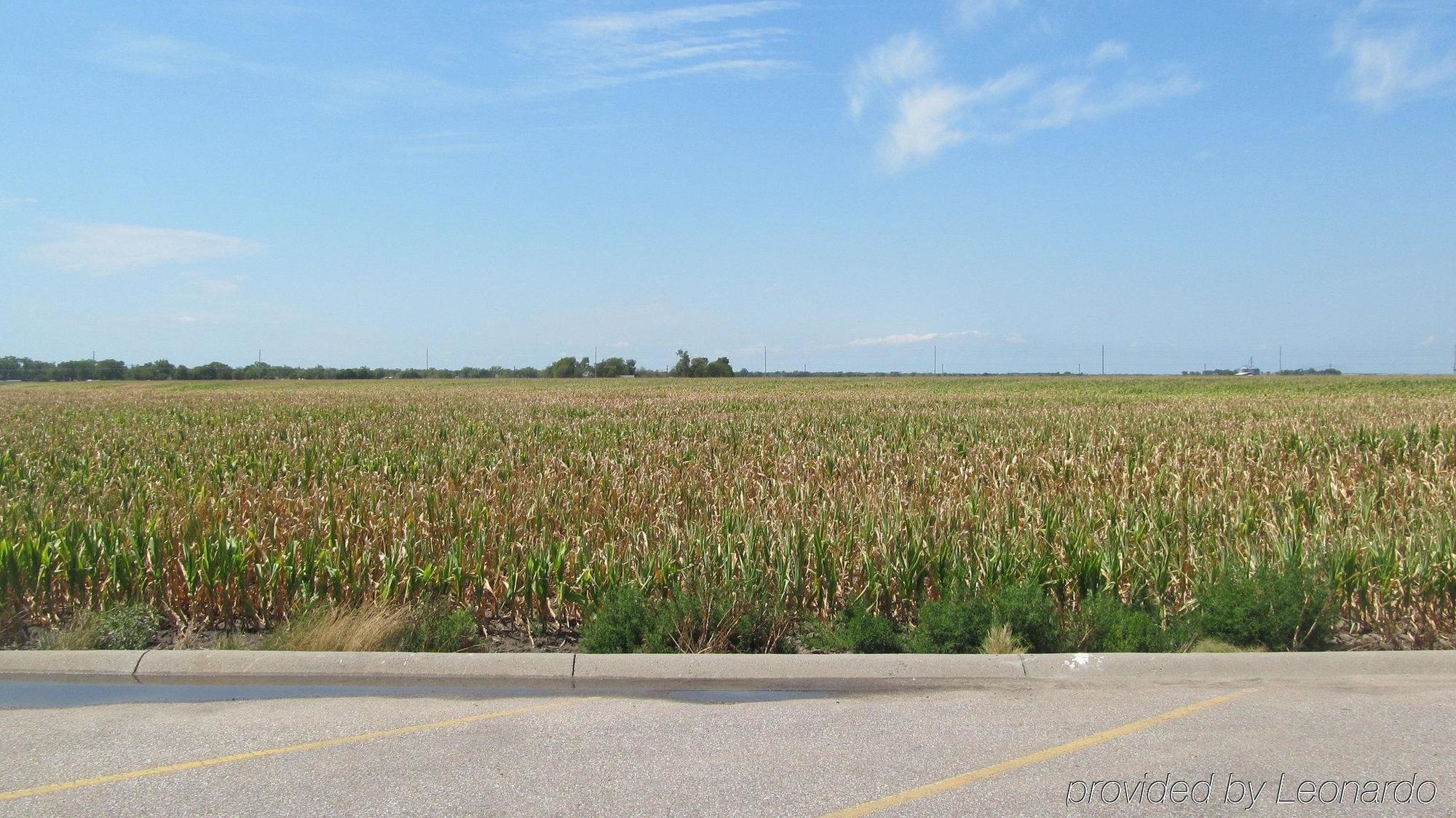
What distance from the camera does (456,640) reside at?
5.61m

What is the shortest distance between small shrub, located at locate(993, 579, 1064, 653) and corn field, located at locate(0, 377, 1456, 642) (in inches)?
25.7

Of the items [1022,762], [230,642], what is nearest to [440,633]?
[230,642]

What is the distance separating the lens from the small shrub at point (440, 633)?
5543 mm

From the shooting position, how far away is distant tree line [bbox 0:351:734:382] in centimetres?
12888

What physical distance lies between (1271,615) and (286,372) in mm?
157787

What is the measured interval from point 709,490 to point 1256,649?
5.97 m

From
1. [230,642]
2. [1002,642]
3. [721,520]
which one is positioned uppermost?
[721,520]

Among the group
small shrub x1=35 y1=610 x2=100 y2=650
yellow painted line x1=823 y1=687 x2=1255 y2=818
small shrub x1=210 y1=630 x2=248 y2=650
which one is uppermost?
small shrub x1=35 y1=610 x2=100 y2=650

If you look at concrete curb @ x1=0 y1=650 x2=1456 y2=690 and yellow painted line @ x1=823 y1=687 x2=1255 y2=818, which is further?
concrete curb @ x1=0 y1=650 x2=1456 y2=690

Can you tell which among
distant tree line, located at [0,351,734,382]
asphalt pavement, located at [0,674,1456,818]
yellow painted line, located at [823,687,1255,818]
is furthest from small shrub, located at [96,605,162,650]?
distant tree line, located at [0,351,734,382]

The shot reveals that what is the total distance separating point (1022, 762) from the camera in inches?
149

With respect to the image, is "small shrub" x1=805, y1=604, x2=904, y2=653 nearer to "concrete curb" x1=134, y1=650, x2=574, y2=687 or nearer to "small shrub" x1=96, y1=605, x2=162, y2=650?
"concrete curb" x1=134, y1=650, x2=574, y2=687

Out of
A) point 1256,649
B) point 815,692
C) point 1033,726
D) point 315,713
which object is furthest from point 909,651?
point 315,713

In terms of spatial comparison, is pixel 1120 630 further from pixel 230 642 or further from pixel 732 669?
pixel 230 642
